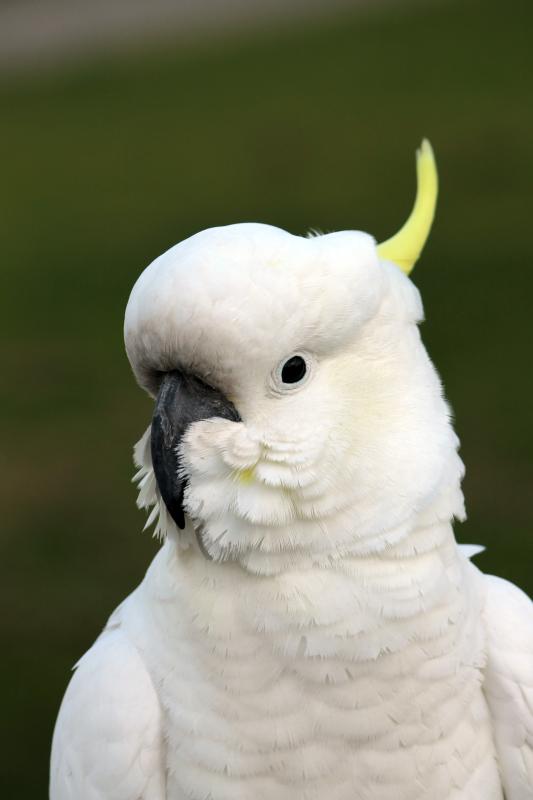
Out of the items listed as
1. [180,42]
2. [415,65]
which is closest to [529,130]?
[415,65]

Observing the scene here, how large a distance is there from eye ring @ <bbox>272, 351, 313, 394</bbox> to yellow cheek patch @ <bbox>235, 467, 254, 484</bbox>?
98mm

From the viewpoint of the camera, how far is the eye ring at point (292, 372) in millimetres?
1354

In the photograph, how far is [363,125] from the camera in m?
7.04

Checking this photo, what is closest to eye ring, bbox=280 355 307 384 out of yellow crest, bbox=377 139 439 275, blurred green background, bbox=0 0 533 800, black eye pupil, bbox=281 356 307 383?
black eye pupil, bbox=281 356 307 383

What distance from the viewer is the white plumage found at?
1353mm

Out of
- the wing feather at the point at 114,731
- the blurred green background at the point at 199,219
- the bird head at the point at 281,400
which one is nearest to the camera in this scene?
the bird head at the point at 281,400

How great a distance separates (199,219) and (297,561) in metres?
4.64

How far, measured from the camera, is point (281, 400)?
136 cm

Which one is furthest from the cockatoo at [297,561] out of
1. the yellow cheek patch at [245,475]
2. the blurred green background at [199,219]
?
the blurred green background at [199,219]

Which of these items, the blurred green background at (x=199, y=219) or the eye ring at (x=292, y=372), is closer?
the eye ring at (x=292, y=372)

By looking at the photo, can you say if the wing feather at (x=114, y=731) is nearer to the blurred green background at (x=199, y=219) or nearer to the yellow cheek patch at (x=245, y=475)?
the yellow cheek patch at (x=245, y=475)

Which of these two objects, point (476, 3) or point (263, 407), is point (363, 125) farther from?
point (263, 407)

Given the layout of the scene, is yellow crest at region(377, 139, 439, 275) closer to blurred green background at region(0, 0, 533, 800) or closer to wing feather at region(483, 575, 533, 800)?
wing feather at region(483, 575, 533, 800)

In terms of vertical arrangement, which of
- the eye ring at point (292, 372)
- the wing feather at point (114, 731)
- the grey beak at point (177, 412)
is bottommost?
the wing feather at point (114, 731)
